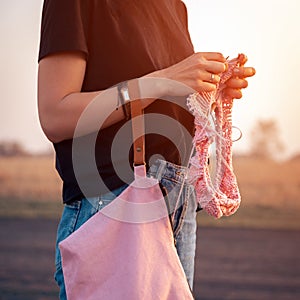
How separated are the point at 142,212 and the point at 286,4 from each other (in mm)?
5896

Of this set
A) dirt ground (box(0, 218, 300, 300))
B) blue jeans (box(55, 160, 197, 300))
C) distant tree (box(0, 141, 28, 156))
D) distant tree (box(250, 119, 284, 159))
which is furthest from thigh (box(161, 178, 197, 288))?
distant tree (box(0, 141, 28, 156))

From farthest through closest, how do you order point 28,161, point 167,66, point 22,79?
point 28,161 → point 22,79 → point 167,66

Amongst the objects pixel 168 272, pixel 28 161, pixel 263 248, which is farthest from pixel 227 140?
pixel 28 161

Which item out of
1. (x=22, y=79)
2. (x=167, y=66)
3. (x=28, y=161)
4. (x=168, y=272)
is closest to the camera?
(x=168, y=272)

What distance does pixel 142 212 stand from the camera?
132 centimetres

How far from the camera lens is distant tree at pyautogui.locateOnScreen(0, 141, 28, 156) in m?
8.18

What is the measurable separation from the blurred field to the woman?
692 cm

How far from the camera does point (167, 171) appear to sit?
4.56 ft

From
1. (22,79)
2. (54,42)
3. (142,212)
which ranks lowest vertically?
(22,79)

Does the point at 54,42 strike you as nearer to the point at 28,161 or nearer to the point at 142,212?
the point at 142,212

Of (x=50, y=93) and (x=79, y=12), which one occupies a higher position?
(x=79, y=12)

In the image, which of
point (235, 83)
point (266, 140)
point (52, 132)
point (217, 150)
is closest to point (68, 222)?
point (52, 132)

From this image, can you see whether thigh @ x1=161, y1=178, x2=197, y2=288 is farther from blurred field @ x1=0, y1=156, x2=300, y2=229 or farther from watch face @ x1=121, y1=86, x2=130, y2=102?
blurred field @ x1=0, y1=156, x2=300, y2=229

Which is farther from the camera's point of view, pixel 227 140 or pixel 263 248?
pixel 263 248
